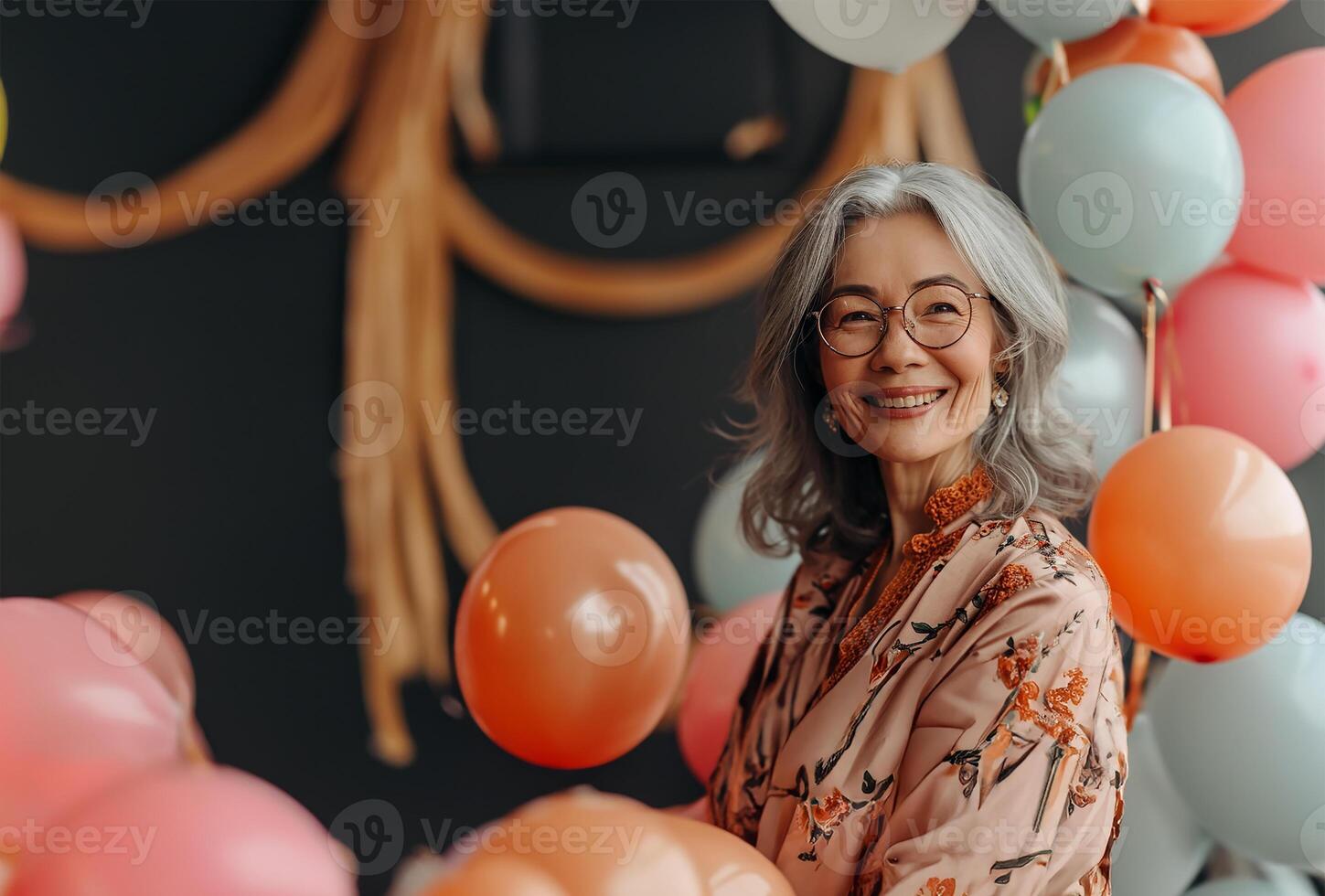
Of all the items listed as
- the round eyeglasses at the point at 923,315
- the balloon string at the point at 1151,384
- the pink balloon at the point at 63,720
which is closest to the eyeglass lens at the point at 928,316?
the round eyeglasses at the point at 923,315

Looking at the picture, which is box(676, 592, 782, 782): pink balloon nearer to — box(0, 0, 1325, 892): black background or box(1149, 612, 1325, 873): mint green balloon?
box(1149, 612, 1325, 873): mint green balloon

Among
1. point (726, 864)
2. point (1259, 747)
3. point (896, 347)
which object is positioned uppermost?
point (896, 347)

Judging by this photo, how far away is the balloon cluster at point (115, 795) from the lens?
97 cm

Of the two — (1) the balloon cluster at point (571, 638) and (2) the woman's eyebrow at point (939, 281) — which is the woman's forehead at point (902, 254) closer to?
(2) the woman's eyebrow at point (939, 281)

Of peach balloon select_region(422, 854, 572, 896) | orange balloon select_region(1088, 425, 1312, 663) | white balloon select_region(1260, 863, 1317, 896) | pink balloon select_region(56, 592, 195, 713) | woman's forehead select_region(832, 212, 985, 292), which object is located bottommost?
white balloon select_region(1260, 863, 1317, 896)

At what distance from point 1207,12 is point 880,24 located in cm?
44

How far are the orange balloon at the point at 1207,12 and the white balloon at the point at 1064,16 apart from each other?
68 millimetres

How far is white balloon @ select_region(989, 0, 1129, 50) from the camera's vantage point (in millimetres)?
1474

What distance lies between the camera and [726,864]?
3.22 ft

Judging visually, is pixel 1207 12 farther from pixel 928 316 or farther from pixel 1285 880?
pixel 1285 880

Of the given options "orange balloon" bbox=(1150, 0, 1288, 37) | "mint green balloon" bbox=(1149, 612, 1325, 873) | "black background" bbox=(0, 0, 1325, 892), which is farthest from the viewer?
"black background" bbox=(0, 0, 1325, 892)

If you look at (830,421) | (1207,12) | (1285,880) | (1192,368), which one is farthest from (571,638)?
(1207,12)

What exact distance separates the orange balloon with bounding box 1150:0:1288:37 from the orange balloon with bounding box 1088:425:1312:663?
0.56 m

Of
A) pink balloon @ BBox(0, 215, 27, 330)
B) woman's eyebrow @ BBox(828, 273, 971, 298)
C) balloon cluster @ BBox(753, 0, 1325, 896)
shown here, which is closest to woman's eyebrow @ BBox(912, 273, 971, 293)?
woman's eyebrow @ BBox(828, 273, 971, 298)
